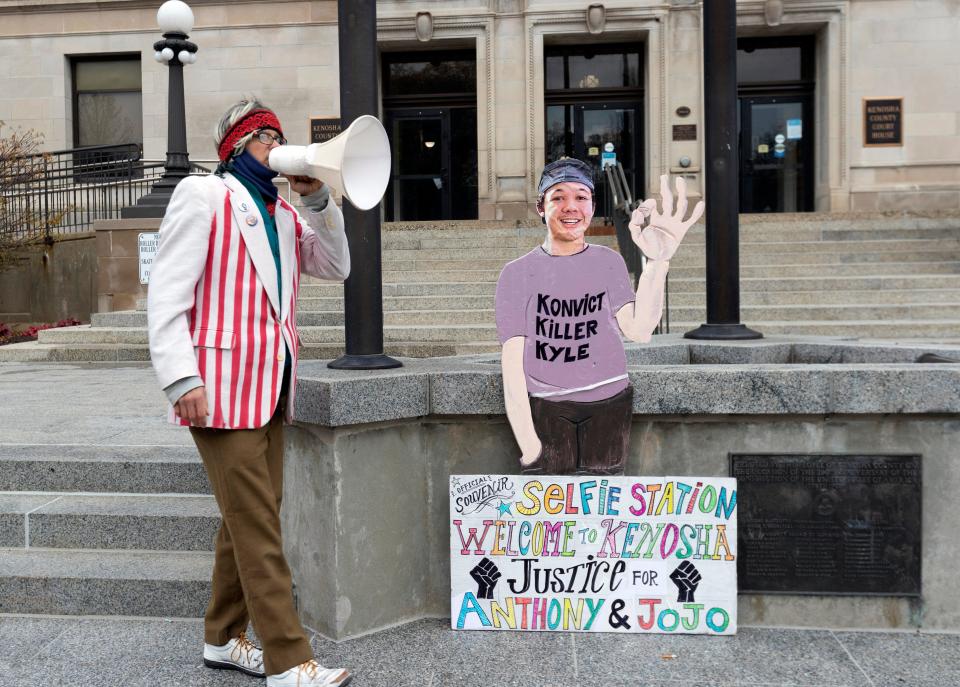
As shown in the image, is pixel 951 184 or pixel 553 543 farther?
pixel 951 184

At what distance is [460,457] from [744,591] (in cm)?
138

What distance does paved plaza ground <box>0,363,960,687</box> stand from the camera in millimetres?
3321

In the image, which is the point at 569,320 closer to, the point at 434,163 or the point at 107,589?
the point at 107,589

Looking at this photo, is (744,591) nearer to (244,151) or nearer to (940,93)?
(244,151)

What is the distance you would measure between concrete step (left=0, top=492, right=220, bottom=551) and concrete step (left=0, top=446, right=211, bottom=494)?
293mm

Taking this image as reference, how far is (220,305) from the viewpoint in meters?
3.05

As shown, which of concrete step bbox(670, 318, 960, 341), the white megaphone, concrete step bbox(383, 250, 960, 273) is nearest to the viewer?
the white megaphone

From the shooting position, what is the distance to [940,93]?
18.7 metres

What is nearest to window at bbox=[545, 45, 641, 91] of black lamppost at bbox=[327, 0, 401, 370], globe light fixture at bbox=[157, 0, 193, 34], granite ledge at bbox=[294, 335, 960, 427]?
globe light fixture at bbox=[157, 0, 193, 34]

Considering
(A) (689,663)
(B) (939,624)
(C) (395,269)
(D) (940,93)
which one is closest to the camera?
(A) (689,663)

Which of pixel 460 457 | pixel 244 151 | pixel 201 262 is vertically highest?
pixel 244 151

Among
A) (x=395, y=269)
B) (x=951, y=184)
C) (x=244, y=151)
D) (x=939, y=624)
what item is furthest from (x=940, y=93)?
(x=244, y=151)

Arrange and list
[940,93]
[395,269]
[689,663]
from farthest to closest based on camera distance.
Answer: [940,93] < [395,269] < [689,663]

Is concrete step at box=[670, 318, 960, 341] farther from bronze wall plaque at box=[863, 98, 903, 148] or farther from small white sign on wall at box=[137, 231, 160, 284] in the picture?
bronze wall plaque at box=[863, 98, 903, 148]
